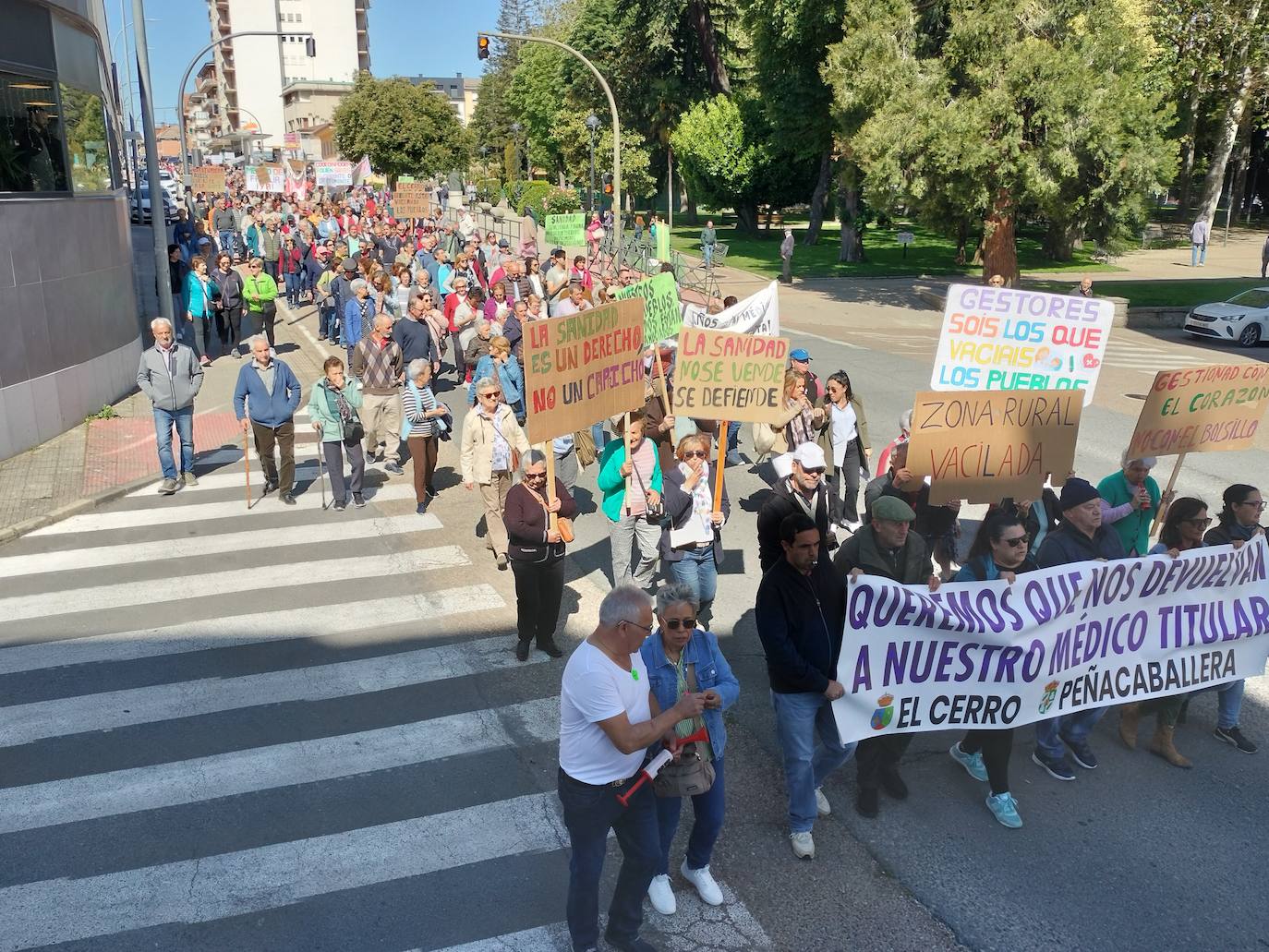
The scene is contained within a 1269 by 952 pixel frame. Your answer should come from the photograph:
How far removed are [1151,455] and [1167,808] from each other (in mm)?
2733

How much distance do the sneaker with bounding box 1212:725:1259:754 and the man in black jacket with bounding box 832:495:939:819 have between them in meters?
2.17

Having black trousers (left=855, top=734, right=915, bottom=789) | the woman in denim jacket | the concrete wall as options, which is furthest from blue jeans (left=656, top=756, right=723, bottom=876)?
the concrete wall

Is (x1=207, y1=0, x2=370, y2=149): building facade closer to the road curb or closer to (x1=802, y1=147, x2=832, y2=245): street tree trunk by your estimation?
(x1=802, y1=147, x2=832, y2=245): street tree trunk

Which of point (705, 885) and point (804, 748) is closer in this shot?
point (705, 885)

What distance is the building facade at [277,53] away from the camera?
123 metres

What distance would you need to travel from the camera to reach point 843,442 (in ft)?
35.1

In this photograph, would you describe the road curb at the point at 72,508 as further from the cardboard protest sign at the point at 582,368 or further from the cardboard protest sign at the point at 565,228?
the cardboard protest sign at the point at 565,228

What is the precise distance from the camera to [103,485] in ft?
40.1

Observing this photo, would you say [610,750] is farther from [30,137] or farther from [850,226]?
[850,226]

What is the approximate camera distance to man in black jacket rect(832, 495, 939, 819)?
→ 18.9ft

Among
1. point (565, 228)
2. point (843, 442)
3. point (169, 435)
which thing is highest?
point (565, 228)

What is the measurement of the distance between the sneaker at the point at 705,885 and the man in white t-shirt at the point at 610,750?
0.57 meters

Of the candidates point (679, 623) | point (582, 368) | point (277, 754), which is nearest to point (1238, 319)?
point (582, 368)

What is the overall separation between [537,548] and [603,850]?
3.23 meters
